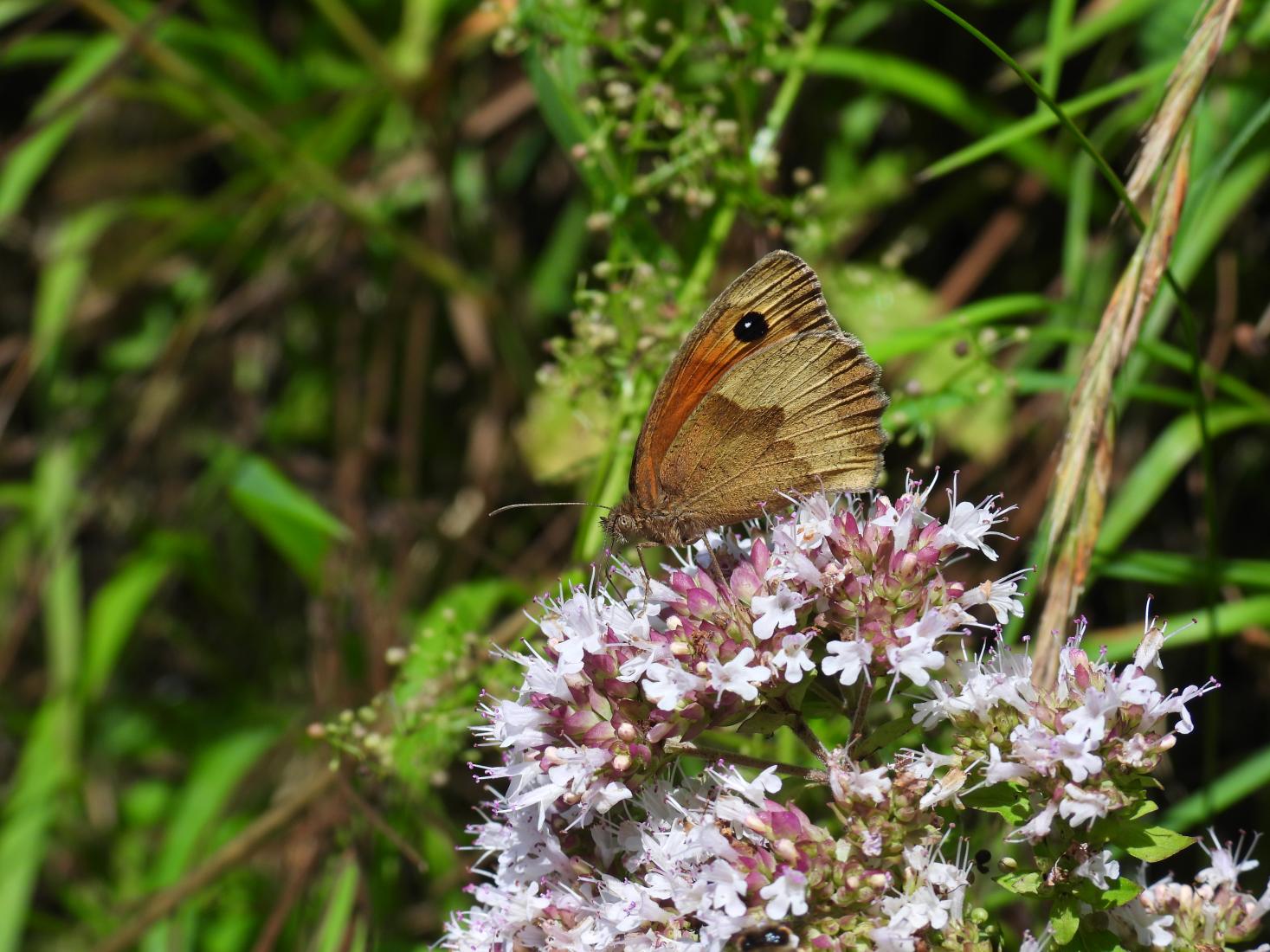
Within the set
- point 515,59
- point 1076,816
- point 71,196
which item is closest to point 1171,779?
point 1076,816

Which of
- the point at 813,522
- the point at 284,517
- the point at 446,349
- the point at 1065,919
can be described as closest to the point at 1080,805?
the point at 1065,919

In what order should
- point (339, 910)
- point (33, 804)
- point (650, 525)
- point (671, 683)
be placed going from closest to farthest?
point (671, 683) → point (650, 525) → point (339, 910) → point (33, 804)

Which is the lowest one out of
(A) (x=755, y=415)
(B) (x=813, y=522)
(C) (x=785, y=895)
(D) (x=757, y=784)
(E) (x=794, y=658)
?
(C) (x=785, y=895)

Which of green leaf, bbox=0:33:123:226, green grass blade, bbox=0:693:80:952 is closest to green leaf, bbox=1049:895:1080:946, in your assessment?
green grass blade, bbox=0:693:80:952

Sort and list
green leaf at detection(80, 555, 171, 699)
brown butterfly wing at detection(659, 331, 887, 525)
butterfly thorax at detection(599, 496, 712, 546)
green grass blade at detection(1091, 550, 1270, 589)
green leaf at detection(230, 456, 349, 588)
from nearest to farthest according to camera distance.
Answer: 1. brown butterfly wing at detection(659, 331, 887, 525)
2. butterfly thorax at detection(599, 496, 712, 546)
3. green grass blade at detection(1091, 550, 1270, 589)
4. green leaf at detection(230, 456, 349, 588)
5. green leaf at detection(80, 555, 171, 699)

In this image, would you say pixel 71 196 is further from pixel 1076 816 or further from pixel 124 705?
pixel 1076 816

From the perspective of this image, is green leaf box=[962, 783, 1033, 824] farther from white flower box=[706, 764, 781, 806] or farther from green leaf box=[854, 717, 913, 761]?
white flower box=[706, 764, 781, 806]

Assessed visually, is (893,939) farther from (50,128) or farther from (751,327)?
(50,128)
